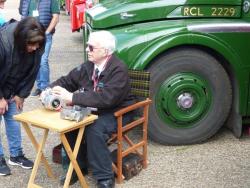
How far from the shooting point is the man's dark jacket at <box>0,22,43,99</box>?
374cm

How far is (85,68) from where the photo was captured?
402cm

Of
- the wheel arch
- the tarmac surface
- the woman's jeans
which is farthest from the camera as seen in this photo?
the wheel arch

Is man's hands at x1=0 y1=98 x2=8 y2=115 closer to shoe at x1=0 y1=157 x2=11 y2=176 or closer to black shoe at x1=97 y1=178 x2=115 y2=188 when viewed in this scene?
shoe at x1=0 y1=157 x2=11 y2=176

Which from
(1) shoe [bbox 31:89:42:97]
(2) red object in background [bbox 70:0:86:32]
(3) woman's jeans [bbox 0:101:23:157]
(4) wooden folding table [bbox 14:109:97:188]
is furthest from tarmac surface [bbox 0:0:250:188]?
(2) red object in background [bbox 70:0:86:32]

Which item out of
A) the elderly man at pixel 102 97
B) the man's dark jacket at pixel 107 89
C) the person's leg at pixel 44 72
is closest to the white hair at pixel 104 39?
the elderly man at pixel 102 97

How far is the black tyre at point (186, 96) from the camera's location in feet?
14.8

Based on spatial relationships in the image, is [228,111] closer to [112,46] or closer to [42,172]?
[112,46]

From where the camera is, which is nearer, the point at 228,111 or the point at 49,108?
the point at 49,108

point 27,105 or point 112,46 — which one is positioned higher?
point 112,46

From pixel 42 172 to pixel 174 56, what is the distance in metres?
1.56

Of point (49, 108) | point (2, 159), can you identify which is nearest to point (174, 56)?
point (49, 108)

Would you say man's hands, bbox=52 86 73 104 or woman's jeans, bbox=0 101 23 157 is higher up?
man's hands, bbox=52 86 73 104

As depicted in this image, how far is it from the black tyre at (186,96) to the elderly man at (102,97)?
26.0 inches

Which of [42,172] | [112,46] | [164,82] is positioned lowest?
[42,172]
